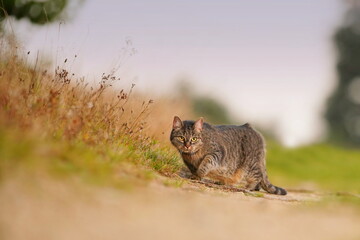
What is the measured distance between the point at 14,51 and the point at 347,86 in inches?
1043

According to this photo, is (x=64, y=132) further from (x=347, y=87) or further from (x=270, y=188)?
(x=347, y=87)

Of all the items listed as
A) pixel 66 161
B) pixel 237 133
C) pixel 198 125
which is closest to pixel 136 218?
pixel 66 161

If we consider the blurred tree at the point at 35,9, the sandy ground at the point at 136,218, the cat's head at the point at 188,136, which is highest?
the blurred tree at the point at 35,9

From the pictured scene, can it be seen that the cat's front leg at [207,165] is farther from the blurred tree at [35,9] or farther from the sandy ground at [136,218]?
the blurred tree at [35,9]

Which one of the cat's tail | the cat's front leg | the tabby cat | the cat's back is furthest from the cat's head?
the cat's tail

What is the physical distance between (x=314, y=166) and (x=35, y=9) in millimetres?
9956

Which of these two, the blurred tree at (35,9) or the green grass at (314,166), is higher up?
the blurred tree at (35,9)

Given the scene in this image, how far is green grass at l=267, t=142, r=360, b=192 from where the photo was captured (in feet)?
46.6

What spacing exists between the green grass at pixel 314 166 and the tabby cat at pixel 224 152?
4.40 meters

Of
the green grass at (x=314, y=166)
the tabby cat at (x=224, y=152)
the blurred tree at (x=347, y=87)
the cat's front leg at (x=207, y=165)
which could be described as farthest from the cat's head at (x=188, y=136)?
the blurred tree at (x=347, y=87)

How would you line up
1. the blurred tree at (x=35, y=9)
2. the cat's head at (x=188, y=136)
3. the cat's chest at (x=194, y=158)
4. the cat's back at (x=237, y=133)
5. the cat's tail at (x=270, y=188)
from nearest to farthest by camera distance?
1. the cat's head at (x=188, y=136)
2. the cat's chest at (x=194, y=158)
3. the cat's tail at (x=270, y=188)
4. the cat's back at (x=237, y=133)
5. the blurred tree at (x=35, y=9)

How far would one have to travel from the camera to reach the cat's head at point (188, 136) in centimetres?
763

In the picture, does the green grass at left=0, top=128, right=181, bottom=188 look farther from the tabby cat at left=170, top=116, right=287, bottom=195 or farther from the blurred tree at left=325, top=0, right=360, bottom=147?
the blurred tree at left=325, top=0, right=360, bottom=147

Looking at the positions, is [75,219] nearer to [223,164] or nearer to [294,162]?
[223,164]
